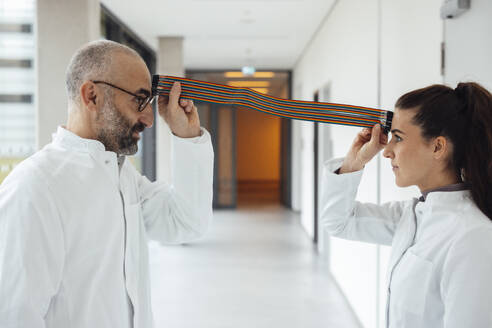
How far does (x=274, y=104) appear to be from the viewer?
1556mm

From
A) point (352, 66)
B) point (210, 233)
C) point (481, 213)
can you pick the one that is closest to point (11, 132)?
point (352, 66)

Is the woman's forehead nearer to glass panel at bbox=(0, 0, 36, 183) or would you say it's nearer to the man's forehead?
the man's forehead

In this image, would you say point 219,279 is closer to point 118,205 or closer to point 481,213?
point 118,205

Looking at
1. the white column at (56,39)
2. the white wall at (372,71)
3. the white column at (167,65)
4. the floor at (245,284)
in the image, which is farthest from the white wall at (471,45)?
the white column at (167,65)

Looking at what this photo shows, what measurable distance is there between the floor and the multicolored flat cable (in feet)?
8.44

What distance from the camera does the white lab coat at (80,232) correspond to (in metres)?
1.15

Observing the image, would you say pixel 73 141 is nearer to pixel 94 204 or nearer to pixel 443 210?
pixel 94 204

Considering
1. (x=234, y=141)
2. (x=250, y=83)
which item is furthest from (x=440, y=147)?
(x=250, y=83)

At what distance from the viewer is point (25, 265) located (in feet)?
3.75

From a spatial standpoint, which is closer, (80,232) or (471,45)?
(80,232)

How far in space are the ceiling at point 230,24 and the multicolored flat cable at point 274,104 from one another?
3.91 meters

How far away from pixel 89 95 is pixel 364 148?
97 centimetres

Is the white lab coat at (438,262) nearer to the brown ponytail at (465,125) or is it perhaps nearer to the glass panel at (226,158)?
the brown ponytail at (465,125)

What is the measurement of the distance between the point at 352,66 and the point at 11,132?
3.15 m
